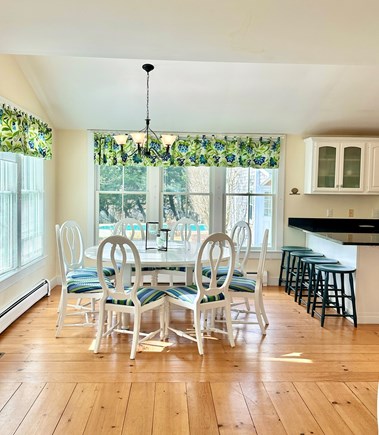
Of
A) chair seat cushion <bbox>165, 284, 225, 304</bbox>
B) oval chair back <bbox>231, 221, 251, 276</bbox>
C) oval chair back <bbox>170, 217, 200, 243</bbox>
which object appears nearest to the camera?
chair seat cushion <bbox>165, 284, 225, 304</bbox>

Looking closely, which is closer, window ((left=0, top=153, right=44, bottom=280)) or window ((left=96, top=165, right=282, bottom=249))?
window ((left=0, top=153, right=44, bottom=280))

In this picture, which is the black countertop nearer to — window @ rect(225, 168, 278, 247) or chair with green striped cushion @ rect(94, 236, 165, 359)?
window @ rect(225, 168, 278, 247)

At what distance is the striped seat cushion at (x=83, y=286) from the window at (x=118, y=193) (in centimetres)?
197

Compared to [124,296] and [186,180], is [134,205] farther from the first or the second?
[124,296]

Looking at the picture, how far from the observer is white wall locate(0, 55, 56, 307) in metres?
3.66

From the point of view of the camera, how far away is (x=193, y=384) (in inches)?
104

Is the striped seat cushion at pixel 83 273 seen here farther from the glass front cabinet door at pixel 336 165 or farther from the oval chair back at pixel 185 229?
the glass front cabinet door at pixel 336 165

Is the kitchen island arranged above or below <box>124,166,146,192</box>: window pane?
below

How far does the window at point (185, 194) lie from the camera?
18.0ft

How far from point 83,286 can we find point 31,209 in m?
1.59

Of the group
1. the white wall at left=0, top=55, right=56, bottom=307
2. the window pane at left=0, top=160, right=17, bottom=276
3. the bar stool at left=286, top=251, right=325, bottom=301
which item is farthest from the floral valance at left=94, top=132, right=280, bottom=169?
the window pane at left=0, top=160, right=17, bottom=276

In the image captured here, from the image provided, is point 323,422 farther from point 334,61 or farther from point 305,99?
point 305,99

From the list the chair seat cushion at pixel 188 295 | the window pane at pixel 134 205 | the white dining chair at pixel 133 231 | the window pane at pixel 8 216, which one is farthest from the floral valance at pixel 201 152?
the chair seat cushion at pixel 188 295

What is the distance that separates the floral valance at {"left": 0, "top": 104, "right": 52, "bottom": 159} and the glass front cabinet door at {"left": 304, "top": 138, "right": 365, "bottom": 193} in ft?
11.0
